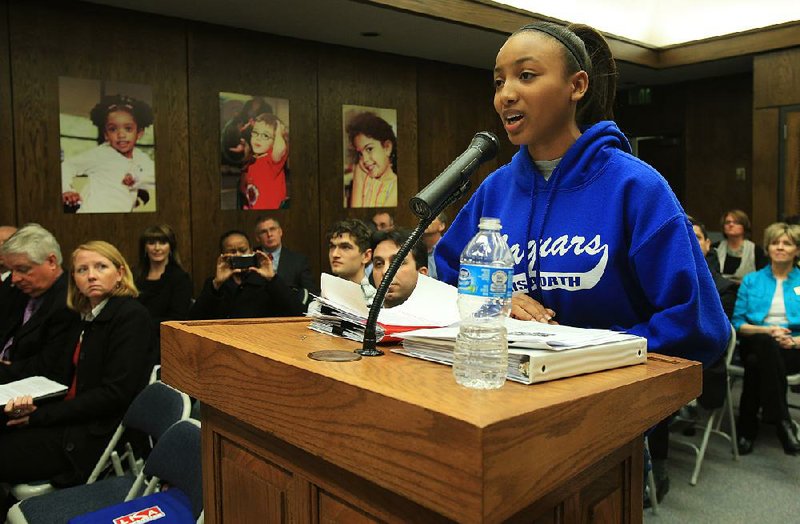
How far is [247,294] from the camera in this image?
4.21 meters

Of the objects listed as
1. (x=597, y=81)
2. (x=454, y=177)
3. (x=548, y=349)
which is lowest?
(x=548, y=349)

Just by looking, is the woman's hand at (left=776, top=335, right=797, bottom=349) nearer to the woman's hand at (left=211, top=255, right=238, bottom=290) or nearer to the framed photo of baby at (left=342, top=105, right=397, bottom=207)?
the woman's hand at (left=211, top=255, right=238, bottom=290)

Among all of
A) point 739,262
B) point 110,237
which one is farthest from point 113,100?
point 739,262

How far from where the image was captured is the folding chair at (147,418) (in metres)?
2.43

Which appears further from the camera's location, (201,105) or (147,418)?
(201,105)

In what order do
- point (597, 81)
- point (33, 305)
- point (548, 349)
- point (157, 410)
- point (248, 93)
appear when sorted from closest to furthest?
point (548, 349), point (597, 81), point (157, 410), point (33, 305), point (248, 93)

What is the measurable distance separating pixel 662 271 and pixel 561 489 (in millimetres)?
478

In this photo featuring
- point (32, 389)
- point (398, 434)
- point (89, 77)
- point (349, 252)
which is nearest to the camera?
point (398, 434)

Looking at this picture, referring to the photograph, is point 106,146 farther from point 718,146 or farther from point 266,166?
point 718,146

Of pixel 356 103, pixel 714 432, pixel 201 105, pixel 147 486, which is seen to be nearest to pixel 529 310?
pixel 147 486

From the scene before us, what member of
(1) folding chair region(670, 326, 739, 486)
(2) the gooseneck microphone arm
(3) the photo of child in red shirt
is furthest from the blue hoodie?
(3) the photo of child in red shirt

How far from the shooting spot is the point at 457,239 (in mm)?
1575

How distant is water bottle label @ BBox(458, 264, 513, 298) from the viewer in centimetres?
97

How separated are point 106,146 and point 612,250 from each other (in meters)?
4.77
